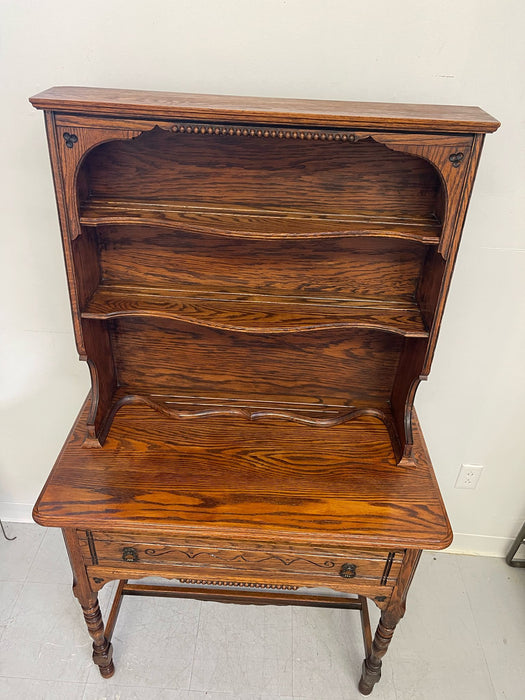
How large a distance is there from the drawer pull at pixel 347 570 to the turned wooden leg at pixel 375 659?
0.26m

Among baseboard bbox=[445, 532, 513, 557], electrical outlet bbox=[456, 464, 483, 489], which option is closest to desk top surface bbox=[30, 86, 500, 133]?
electrical outlet bbox=[456, 464, 483, 489]

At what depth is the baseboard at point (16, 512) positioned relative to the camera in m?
2.27

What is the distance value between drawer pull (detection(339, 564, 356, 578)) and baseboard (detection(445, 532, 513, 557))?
0.93m

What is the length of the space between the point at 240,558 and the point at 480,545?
125 cm

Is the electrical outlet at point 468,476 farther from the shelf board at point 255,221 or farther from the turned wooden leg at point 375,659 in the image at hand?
the shelf board at point 255,221

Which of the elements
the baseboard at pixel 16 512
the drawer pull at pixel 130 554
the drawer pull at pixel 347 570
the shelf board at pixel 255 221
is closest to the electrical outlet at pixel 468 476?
the drawer pull at pixel 347 570

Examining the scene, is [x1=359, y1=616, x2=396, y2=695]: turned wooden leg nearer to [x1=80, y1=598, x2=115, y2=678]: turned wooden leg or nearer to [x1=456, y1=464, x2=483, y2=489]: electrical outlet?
[x1=456, y1=464, x2=483, y2=489]: electrical outlet

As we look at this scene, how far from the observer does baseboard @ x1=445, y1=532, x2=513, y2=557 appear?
2.23 meters

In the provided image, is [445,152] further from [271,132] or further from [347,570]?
[347,570]

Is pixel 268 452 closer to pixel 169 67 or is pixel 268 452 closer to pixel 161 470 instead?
pixel 161 470

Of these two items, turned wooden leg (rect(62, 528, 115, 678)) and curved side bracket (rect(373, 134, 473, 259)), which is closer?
curved side bracket (rect(373, 134, 473, 259))

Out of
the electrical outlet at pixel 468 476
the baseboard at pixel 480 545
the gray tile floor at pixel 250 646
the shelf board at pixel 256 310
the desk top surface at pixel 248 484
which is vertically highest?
the shelf board at pixel 256 310

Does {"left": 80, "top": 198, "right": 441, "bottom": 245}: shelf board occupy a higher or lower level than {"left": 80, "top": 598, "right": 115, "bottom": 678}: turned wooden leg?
higher

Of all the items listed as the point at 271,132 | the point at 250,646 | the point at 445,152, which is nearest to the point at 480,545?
the point at 250,646
